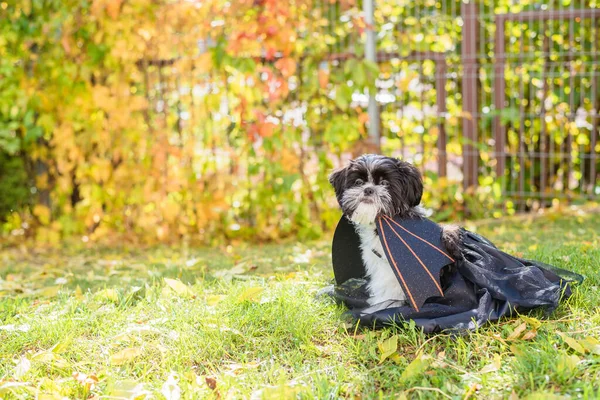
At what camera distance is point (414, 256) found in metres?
2.82

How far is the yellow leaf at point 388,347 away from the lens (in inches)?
101

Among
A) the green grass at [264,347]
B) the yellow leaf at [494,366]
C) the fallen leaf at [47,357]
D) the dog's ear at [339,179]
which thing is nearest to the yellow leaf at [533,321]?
the green grass at [264,347]

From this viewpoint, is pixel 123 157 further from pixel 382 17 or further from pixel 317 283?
pixel 317 283

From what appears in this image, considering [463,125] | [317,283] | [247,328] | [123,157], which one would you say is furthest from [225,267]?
[463,125]

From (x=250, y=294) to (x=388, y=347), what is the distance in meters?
0.79

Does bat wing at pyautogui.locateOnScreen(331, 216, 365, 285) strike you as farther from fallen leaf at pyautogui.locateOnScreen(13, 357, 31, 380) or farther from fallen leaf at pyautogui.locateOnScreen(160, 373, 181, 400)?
fallen leaf at pyautogui.locateOnScreen(13, 357, 31, 380)

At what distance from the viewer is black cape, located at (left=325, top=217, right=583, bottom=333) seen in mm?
2783

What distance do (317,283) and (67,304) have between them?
1216 millimetres

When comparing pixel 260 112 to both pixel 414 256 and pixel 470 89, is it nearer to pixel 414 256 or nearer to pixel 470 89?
pixel 470 89

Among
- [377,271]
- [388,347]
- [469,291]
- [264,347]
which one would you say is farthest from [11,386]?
[469,291]

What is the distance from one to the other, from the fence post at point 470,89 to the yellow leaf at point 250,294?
3862mm

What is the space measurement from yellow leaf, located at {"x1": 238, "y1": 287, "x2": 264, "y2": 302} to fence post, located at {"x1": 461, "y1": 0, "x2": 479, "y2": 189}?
3862 mm

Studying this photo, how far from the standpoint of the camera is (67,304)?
10.9ft

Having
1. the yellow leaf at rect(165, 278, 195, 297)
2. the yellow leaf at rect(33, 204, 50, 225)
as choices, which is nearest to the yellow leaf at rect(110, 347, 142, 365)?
the yellow leaf at rect(165, 278, 195, 297)
